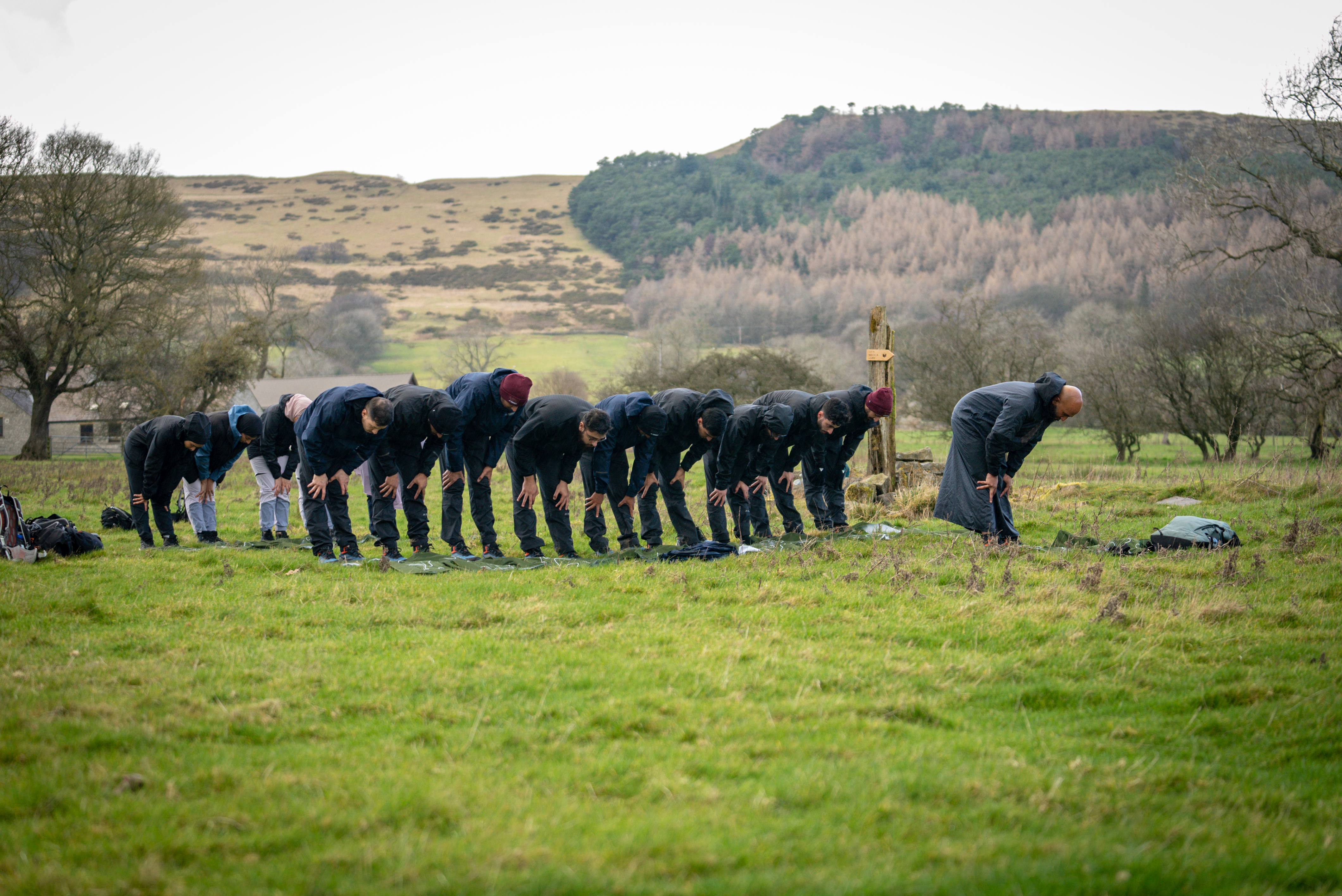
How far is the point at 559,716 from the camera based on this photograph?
4.83m

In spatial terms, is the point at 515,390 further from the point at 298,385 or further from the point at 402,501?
the point at 298,385

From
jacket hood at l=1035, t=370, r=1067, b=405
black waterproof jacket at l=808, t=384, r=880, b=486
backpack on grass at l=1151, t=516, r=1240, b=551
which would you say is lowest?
backpack on grass at l=1151, t=516, r=1240, b=551

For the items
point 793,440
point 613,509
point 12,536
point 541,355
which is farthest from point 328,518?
point 541,355

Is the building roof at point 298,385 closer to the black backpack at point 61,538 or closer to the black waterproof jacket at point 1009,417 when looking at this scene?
the black backpack at point 61,538

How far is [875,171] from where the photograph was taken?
130500 millimetres

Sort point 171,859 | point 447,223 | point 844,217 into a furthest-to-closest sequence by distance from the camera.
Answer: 1. point 447,223
2. point 844,217
3. point 171,859

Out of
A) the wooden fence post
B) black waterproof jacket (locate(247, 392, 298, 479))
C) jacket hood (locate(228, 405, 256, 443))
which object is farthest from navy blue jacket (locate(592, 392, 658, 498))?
the wooden fence post

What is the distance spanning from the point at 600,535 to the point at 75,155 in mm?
36526

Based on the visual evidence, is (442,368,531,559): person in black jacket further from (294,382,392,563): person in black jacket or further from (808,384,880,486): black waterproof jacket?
(808,384,880,486): black waterproof jacket

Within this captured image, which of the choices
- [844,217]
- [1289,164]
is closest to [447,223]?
[844,217]

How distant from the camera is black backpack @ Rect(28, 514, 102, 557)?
995 centimetres

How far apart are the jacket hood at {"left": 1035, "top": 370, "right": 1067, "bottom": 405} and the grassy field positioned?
2158 millimetres

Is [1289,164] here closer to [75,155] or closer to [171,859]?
[171,859]

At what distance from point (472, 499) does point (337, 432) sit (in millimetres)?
1894
